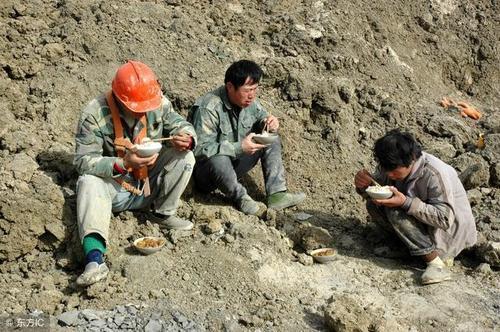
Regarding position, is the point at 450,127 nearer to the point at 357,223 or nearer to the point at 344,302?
the point at 357,223

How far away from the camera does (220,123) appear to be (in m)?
5.68

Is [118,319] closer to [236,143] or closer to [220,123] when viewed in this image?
[236,143]

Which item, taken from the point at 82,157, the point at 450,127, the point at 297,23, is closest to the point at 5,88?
the point at 82,157

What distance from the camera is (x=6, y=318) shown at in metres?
4.18

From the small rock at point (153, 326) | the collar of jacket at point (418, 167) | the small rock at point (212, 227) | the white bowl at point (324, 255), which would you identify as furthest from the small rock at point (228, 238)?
the collar of jacket at point (418, 167)

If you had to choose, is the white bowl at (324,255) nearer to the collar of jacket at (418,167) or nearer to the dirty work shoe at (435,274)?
the dirty work shoe at (435,274)

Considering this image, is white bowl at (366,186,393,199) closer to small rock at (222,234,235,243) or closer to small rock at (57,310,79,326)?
small rock at (222,234,235,243)

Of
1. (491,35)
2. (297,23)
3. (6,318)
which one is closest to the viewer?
(6,318)

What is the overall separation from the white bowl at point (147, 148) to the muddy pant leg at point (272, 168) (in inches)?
56.4

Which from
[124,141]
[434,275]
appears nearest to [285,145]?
[124,141]

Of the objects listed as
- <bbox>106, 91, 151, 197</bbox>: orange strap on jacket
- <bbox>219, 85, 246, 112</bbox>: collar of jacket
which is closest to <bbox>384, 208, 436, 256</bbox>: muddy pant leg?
<bbox>219, 85, 246, 112</bbox>: collar of jacket

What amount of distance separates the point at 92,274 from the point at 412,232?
247cm

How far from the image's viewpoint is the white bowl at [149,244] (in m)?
4.84

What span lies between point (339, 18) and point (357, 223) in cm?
336
